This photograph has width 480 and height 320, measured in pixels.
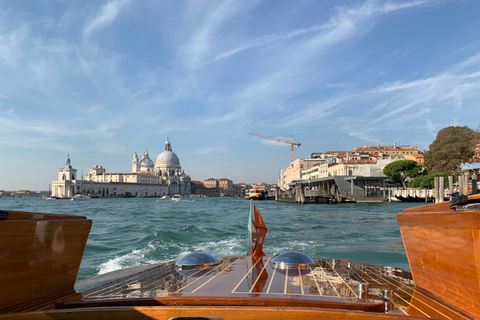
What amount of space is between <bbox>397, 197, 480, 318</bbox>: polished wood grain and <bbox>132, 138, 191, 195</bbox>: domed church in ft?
439

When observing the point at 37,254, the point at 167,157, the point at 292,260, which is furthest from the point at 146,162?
the point at 37,254

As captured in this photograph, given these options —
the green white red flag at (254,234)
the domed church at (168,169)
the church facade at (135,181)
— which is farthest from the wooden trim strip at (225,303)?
the domed church at (168,169)

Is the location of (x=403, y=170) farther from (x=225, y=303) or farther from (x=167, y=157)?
(x=167, y=157)

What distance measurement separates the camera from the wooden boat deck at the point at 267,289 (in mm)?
2596

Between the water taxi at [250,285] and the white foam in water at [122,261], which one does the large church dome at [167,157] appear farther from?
the water taxi at [250,285]

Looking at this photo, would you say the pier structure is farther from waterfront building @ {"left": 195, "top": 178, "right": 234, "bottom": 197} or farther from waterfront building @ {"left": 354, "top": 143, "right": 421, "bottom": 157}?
waterfront building @ {"left": 195, "top": 178, "right": 234, "bottom": 197}

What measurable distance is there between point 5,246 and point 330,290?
8.57ft

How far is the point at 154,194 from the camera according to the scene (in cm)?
12681

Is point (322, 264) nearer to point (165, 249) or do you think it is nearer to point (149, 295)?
point (149, 295)

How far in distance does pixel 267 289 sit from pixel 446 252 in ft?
4.65

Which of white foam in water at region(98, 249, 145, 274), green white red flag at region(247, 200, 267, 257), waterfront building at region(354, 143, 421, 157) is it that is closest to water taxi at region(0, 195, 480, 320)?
green white red flag at region(247, 200, 267, 257)

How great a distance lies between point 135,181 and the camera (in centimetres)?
12569

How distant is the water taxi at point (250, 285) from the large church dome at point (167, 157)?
14015 centimetres

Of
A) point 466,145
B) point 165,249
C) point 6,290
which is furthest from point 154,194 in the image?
point 6,290
